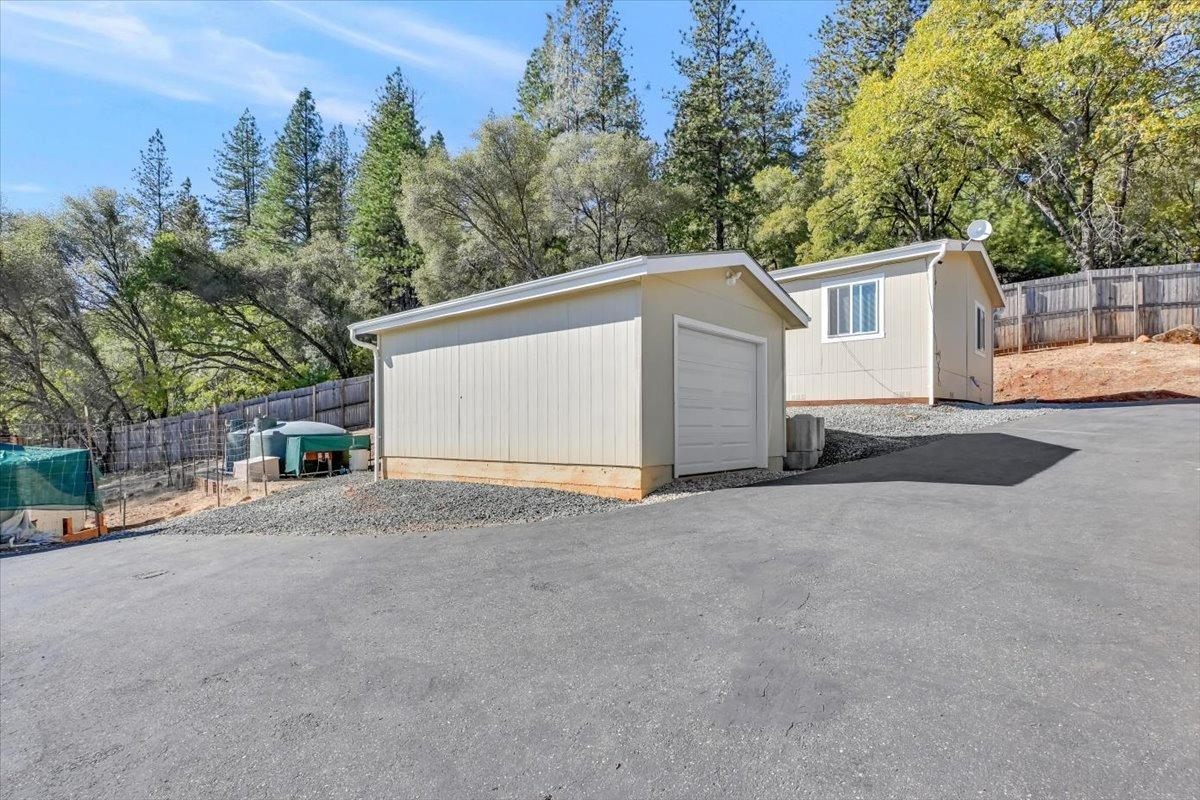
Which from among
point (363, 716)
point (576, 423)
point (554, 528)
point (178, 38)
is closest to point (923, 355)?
point (576, 423)

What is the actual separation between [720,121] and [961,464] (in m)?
22.2

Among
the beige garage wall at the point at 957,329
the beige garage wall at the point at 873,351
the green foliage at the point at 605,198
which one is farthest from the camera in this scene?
the green foliage at the point at 605,198

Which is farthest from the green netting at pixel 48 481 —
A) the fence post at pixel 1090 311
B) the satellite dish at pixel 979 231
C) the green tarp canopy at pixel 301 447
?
the fence post at pixel 1090 311

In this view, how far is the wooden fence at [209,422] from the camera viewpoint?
1720 centimetres

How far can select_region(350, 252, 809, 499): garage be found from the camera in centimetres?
637

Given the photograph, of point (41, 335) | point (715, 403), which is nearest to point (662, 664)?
point (715, 403)

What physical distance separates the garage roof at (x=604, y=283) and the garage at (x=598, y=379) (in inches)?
0.8

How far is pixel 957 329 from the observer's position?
11.7 metres

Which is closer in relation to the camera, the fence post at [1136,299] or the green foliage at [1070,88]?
the green foliage at [1070,88]

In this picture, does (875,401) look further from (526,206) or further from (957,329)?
(526,206)

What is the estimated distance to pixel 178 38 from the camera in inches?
294

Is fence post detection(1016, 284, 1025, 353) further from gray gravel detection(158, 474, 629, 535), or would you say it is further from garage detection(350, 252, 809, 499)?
gray gravel detection(158, 474, 629, 535)

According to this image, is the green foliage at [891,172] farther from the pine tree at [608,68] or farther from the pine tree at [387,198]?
the pine tree at [387,198]

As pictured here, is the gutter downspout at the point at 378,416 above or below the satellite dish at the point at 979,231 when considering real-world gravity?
below
